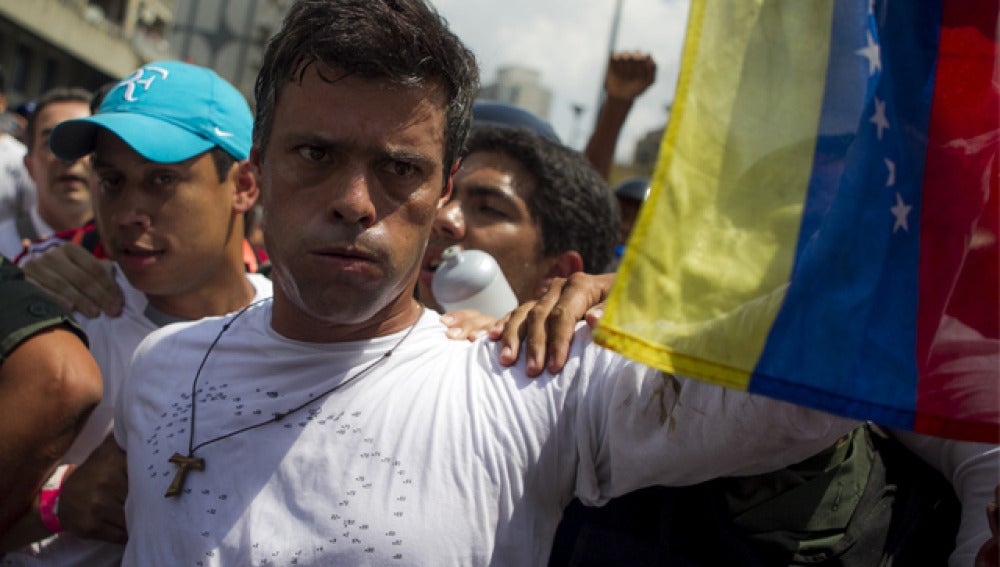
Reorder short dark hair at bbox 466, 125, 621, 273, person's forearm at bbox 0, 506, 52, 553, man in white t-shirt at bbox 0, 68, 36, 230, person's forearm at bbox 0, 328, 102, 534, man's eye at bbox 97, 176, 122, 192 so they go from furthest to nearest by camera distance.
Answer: man in white t-shirt at bbox 0, 68, 36, 230 → short dark hair at bbox 466, 125, 621, 273 → man's eye at bbox 97, 176, 122, 192 → person's forearm at bbox 0, 506, 52, 553 → person's forearm at bbox 0, 328, 102, 534

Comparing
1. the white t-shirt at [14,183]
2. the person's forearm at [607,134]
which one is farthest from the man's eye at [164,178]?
the white t-shirt at [14,183]

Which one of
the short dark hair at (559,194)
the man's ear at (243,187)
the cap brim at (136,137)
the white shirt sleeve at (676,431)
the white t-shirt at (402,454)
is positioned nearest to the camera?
the white shirt sleeve at (676,431)

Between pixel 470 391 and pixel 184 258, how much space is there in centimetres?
133

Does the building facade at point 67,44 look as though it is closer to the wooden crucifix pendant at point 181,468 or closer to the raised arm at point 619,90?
the raised arm at point 619,90

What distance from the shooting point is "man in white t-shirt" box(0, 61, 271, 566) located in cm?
251

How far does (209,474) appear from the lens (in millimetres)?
1654

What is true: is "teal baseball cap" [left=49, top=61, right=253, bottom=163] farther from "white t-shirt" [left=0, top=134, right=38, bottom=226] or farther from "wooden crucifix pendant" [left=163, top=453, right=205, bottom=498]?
"white t-shirt" [left=0, top=134, right=38, bottom=226]

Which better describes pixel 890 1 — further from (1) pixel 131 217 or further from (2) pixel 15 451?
(1) pixel 131 217

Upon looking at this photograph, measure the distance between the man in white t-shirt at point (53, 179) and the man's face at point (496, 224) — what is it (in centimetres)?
256

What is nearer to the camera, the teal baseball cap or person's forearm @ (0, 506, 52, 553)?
person's forearm @ (0, 506, 52, 553)

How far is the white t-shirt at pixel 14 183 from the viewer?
592 centimetres

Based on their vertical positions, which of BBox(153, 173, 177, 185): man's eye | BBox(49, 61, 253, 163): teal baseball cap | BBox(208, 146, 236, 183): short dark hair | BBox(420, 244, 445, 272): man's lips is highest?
BBox(49, 61, 253, 163): teal baseball cap

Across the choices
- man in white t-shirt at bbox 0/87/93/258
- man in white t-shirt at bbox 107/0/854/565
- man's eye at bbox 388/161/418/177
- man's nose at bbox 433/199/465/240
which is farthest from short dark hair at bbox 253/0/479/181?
man in white t-shirt at bbox 0/87/93/258

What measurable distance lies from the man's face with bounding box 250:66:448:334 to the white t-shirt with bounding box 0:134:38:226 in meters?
5.06
